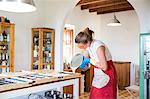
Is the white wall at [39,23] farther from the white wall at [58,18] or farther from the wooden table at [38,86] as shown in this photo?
the wooden table at [38,86]

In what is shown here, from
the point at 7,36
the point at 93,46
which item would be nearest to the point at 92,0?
the point at 7,36

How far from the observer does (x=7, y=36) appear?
4.39 metres

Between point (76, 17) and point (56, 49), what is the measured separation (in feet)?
7.86

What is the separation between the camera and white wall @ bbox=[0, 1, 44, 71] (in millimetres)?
4855

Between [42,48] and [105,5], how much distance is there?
2.88 m

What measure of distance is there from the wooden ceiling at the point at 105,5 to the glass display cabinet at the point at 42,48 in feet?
6.51

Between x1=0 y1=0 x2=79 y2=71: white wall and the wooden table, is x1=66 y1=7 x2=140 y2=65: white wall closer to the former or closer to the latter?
x1=0 y1=0 x2=79 y2=71: white wall

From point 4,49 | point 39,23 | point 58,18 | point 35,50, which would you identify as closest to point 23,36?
point 35,50

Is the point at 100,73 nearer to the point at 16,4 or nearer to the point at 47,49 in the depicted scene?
the point at 16,4

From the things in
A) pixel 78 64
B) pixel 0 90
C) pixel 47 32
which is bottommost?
pixel 0 90

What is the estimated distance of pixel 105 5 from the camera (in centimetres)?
678

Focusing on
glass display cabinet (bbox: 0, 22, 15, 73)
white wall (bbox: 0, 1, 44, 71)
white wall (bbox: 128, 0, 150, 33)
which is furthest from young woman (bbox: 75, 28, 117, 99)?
white wall (bbox: 0, 1, 44, 71)

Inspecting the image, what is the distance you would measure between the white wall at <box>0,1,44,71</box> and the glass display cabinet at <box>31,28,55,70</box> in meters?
0.14

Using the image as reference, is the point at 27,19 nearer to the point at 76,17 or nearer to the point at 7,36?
the point at 7,36
